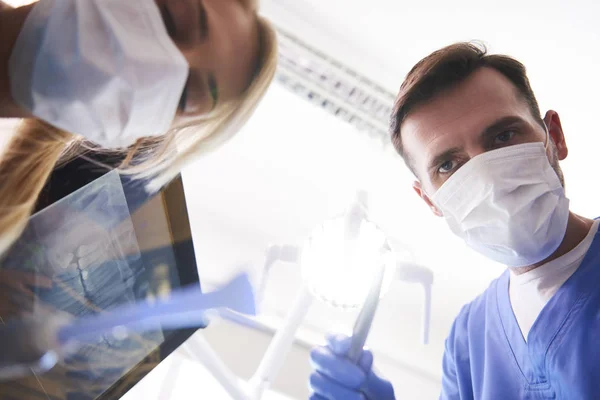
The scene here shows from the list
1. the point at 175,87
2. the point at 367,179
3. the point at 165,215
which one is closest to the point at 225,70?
the point at 175,87

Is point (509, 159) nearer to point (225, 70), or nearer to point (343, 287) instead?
point (343, 287)

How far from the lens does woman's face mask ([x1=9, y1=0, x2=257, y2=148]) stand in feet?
1.96

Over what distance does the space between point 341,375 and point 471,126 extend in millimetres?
593

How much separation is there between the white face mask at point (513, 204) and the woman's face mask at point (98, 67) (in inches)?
24.5

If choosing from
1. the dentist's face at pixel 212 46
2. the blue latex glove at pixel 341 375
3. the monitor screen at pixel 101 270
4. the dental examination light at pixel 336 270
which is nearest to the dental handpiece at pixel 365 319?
the blue latex glove at pixel 341 375

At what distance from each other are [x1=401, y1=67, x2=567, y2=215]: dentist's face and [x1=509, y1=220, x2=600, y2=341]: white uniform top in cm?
17

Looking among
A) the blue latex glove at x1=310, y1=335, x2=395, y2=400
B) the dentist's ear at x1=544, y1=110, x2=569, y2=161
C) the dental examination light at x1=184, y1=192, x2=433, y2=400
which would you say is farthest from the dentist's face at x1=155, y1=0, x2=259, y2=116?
the dentist's ear at x1=544, y1=110, x2=569, y2=161

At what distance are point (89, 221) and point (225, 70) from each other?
1.10 ft

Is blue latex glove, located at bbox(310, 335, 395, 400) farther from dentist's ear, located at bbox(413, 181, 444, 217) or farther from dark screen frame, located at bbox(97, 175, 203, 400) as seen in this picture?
dentist's ear, located at bbox(413, 181, 444, 217)

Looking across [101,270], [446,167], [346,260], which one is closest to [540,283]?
[446,167]

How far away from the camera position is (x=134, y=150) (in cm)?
93

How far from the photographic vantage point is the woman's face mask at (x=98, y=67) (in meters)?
0.60

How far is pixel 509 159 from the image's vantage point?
0.98 meters

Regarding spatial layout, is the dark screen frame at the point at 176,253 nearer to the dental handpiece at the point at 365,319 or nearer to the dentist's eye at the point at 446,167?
the dental handpiece at the point at 365,319
